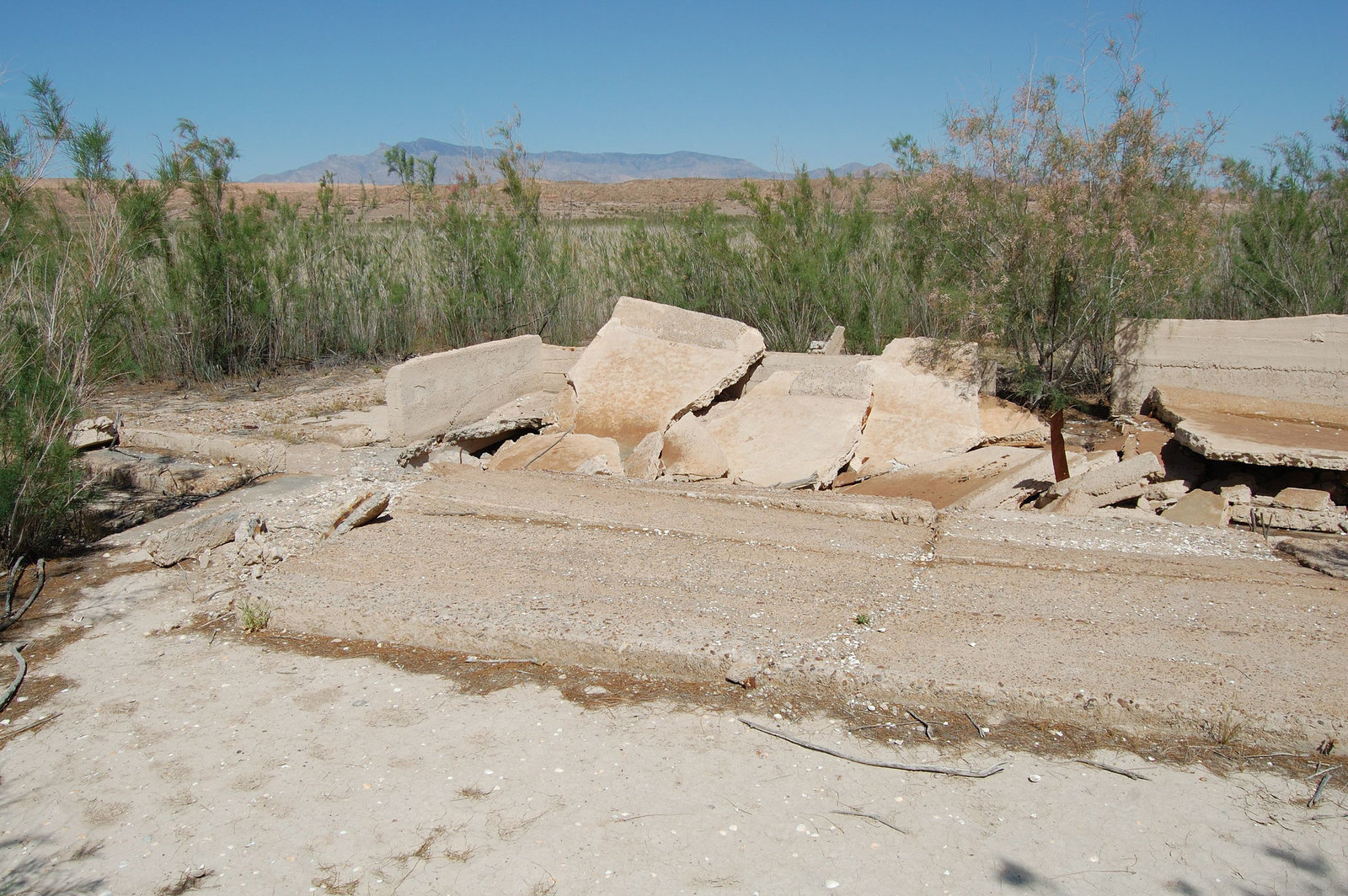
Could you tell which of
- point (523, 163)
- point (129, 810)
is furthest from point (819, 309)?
point (129, 810)

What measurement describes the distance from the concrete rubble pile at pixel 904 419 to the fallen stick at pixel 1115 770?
2.85m

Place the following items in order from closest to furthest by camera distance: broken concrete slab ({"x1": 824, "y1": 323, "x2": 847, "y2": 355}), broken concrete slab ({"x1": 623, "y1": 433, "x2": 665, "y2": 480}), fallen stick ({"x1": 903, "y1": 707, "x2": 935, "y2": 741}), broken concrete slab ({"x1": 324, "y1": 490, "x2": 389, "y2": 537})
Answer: fallen stick ({"x1": 903, "y1": 707, "x2": 935, "y2": 741}) → broken concrete slab ({"x1": 324, "y1": 490, "x2": 389, "y2": 537}) → broken concrete slab ({"x1": 623, "y1": 433, "x2": 665, "y2": 480}) → broken concrete slab ({"x1": 824, "y1": 323, "x2": 847, "y2": 355})

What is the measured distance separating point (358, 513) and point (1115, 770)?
385 centimetres

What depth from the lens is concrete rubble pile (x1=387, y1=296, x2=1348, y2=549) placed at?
5.84m

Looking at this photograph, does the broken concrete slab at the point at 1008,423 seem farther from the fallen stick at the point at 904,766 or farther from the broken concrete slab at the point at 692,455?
the fallen stick at the point at 904,766

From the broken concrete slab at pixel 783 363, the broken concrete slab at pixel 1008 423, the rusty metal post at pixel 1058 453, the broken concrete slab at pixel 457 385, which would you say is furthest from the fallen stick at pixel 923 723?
the broken concrete slab at pixel 457 385

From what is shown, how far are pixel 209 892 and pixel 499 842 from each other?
78 cm

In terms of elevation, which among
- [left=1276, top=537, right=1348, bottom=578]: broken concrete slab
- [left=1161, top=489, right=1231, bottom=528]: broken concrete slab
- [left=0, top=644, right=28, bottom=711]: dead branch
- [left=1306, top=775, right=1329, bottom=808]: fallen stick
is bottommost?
[left=0, top=644, right=28, bottom=711]: dead branch

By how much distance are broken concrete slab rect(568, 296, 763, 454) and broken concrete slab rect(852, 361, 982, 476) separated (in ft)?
3.84

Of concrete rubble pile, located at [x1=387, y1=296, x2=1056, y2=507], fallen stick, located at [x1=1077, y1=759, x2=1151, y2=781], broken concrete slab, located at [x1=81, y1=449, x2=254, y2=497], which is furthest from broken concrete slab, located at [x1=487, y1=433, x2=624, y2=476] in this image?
fallen stick, located at [x1=1077, y1=759, x2=1151, y2=781]

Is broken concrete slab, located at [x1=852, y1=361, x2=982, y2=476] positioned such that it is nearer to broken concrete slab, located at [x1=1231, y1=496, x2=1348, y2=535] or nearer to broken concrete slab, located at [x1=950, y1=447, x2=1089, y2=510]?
broken concrete slab, located at [x1=950, y1=447, x2=1089, y2=510]

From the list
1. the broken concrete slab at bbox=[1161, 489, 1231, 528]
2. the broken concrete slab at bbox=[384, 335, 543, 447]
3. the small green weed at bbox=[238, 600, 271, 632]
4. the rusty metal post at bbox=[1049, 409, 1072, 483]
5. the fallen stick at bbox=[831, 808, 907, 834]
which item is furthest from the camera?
the broken concrete slab at bbox=[384, 335, 543, 447]

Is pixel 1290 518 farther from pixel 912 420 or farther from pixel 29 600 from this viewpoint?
pixel 29 600

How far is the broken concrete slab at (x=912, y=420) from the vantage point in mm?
6883
